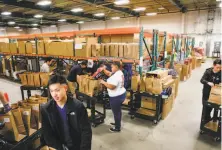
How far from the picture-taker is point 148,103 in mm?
4555

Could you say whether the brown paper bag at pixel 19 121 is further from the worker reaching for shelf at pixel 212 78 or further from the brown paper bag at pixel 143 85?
the worker reaching for shelf at pixel 212 78

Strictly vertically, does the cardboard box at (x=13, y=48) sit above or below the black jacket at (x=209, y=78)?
above

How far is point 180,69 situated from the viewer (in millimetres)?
8320

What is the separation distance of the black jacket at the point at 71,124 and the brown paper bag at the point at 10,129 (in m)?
0.84

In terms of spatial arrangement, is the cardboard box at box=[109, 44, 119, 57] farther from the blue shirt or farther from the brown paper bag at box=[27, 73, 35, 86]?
the blue shirt

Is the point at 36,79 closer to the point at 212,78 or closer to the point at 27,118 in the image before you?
the point at 27,118

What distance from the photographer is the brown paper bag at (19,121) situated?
2.41 metres

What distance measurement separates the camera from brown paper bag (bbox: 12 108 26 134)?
2412mm

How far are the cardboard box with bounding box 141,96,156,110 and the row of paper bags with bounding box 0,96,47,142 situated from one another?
2.92 m

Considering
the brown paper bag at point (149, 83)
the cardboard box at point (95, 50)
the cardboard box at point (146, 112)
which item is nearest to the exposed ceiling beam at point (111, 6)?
the cardboard box at point (95, 50)

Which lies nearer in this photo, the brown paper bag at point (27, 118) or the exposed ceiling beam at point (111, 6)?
the brown paper bag at point (27, 118)

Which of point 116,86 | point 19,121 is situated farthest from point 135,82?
point 19,121

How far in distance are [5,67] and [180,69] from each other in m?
10.2

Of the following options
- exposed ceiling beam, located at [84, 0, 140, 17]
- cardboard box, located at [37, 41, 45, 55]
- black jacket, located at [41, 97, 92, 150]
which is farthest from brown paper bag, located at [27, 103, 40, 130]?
exposed ceiling beam, located at [84, 0, 140, 17]
